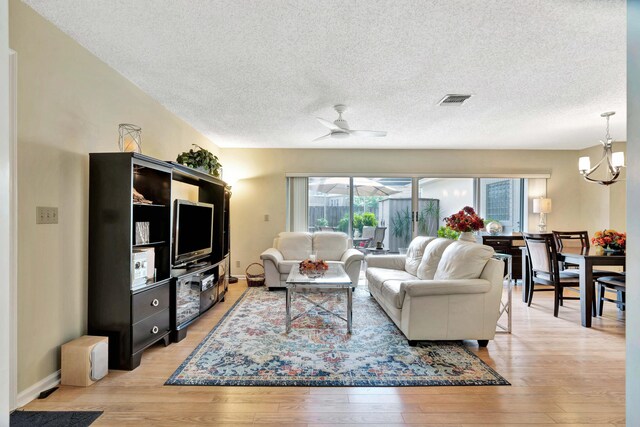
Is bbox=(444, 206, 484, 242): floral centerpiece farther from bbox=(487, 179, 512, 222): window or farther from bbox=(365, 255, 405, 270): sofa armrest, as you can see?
bbox=(487, 179, 512, 222): window

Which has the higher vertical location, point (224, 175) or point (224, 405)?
point (224, 175)

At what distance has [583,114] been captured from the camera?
3.96 m

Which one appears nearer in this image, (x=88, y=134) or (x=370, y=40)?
(x=370, y=40)

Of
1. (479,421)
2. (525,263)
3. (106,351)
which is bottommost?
(479,421)

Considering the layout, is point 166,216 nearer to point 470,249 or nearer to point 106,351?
point 106,351

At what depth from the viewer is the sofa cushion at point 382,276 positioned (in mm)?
3775

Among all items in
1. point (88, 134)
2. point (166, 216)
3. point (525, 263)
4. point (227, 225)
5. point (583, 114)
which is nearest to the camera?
point (88, 134)

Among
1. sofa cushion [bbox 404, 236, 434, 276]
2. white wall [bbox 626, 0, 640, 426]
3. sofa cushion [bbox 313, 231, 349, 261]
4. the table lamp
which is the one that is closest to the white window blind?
sofa cushion [bbox 313, 231, 349, 261]

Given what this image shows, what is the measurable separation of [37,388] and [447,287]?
3.11 metres

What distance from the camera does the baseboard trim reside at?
6.53 feet

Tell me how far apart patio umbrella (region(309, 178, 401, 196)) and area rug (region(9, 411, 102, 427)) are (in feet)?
15.8

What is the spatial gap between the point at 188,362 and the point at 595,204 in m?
7.08

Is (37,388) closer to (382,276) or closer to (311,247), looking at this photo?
(382,276)

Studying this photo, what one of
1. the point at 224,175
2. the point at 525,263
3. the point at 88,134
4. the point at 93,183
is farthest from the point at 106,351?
the point at 525,263
